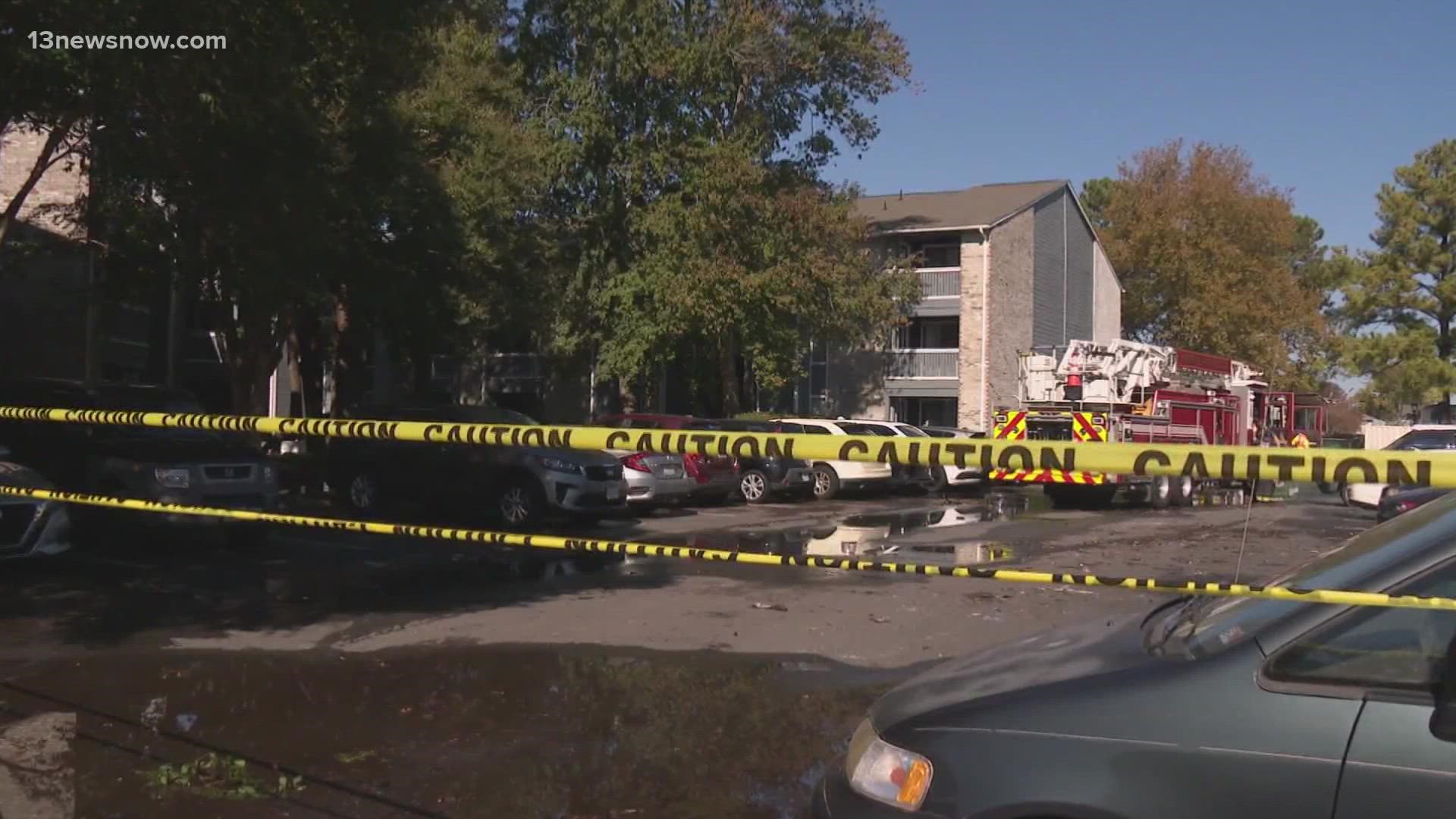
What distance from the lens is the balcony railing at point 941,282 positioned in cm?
3956

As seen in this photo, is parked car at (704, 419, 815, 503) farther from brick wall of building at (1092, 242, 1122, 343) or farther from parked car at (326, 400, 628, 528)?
brick wall of building at (1092, 242, 1122, 343)

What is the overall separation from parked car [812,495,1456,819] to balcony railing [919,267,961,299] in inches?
1446

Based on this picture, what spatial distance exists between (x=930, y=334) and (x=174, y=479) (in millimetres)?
31827

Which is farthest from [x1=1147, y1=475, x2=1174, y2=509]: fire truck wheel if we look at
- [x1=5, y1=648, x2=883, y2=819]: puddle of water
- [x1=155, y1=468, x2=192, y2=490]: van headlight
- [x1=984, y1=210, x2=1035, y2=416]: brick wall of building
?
[x1=155, y1=468, x2=192, y2=490]: van headlight

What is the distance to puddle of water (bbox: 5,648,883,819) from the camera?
531 centimetres

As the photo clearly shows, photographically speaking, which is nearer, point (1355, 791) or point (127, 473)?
point (1355, 791)

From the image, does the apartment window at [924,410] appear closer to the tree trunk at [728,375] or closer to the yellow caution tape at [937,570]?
the tree trunk at [728,375]

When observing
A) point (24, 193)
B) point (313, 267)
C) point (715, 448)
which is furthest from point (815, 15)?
point (715, 448)

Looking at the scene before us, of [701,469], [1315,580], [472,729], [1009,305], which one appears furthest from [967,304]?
[1315,580]

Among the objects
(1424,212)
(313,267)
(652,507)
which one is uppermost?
(1424,212)

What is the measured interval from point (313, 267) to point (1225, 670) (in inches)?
532

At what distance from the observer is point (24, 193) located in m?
13.2

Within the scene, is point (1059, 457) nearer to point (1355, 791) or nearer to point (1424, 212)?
point (1355, 791)

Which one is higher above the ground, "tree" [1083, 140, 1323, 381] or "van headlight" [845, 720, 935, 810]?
"tree" [1083, 140, 1323, 381]
